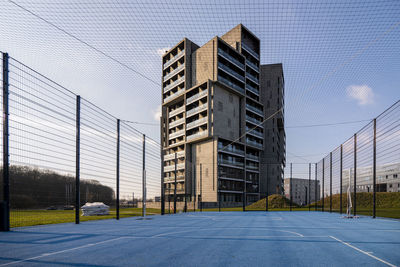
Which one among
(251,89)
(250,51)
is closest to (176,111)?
(251,89)

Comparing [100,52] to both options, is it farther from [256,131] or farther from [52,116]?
[256,131]

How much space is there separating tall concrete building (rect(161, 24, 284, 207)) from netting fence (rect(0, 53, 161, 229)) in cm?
2859

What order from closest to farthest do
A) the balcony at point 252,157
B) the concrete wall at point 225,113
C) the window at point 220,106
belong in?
1. the concrete wall at point 225,113
2. the window at point 220,106
3. the balcony at point 252,157

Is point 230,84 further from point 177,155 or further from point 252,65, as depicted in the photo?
point 177,155

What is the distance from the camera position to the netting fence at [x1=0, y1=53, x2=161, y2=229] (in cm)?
792

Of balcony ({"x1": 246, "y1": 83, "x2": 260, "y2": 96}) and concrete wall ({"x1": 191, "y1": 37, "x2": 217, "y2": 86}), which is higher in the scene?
concrete wall ({"x1": 191, "y1": 37, "x2": 217, "y2": 86})

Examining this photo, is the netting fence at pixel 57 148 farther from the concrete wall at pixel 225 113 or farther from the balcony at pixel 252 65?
the balcony at pixel 252 65

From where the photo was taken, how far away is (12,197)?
26.8 feet

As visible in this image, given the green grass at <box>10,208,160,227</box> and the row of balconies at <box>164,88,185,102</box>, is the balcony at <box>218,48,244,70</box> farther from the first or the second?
the green grass at <box>10,208,160,227</box>

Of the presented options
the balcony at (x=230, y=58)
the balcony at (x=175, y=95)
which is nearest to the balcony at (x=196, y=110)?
the balcony at (x=175, y=95)

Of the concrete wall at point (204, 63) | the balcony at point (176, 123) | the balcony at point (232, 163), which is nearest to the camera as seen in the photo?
the concrete wall at point (204, 63)

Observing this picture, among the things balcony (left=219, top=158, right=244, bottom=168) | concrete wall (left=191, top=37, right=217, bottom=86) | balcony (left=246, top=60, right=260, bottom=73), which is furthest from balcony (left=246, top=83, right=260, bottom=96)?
balcony (left=219, top=158, right=244, bottom=168)

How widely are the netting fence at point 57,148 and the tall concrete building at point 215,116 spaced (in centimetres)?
2859

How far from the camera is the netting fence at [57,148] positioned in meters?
7.92
